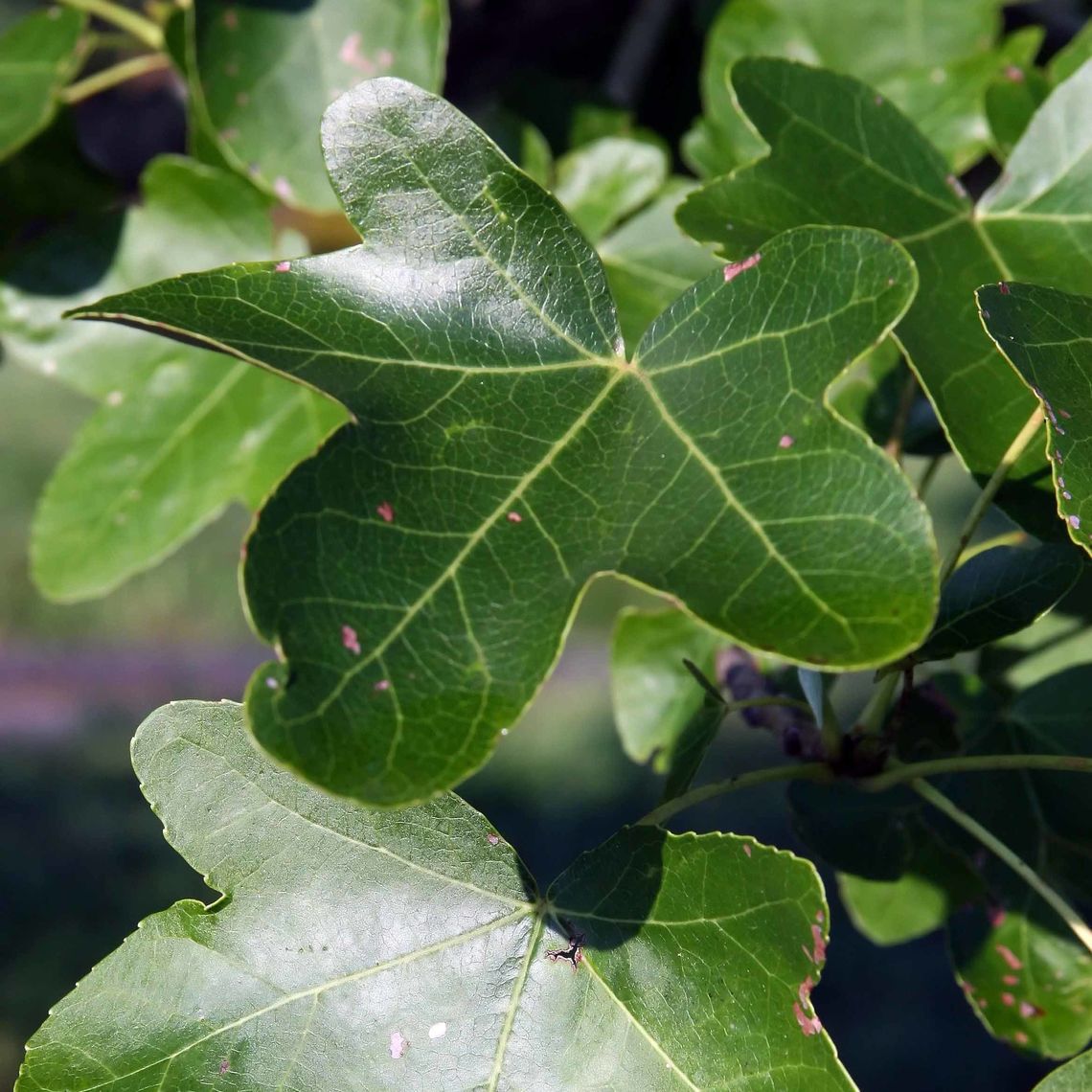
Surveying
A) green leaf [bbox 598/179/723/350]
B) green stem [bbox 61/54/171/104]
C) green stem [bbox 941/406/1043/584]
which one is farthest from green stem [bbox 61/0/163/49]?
green stem [bbox 941/406/1043/584]

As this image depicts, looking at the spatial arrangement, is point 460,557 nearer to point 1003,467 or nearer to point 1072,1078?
point 1003,467

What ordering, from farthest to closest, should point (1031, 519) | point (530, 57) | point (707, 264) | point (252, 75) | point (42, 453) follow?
point (42, 453) → point (530, 57) → point (707, 264) → point (252, 75) → point (1031, 519)

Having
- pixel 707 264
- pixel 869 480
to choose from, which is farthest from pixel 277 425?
pixel 869 480

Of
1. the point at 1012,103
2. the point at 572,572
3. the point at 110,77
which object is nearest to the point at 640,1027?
the point at 572,572

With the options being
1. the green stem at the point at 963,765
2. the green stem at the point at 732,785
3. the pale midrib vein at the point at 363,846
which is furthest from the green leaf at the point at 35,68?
the green stem at the point at 963,765

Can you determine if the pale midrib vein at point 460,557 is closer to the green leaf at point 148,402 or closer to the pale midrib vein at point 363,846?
the pale midrib vein at point 363,846

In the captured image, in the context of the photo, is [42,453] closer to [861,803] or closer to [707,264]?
[707,264]

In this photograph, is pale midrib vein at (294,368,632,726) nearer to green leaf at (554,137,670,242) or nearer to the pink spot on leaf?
the pink spot on leaf
